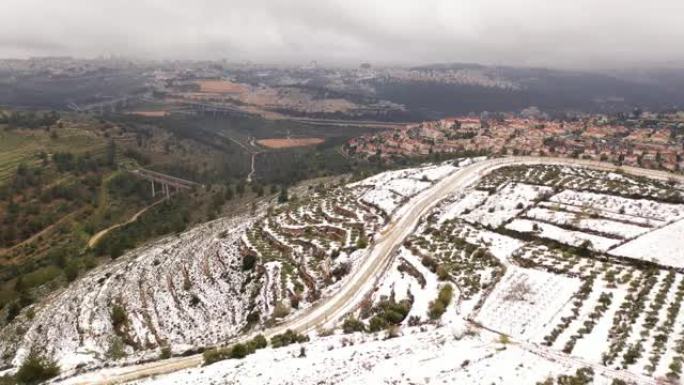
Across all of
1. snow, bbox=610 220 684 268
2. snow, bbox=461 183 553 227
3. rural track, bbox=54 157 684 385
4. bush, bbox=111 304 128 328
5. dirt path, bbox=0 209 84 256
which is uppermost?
snow, bbox=610 220 684 268

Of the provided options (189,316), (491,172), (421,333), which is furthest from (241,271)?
(491,172)

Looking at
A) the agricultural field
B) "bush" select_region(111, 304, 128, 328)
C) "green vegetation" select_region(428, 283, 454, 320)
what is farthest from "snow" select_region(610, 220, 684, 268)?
"bush" select_region(111, 304, 128, 328)

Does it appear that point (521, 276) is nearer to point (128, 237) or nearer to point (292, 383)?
point (292, 383)

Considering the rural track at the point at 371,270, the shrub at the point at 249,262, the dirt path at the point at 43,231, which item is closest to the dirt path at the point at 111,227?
the dirt path at the point at 43,231

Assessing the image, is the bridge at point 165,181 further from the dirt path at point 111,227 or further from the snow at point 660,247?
the snow at point 660,247

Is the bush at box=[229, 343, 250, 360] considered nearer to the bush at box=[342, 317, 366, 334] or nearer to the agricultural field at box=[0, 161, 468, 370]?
the agricultural field at box=[0, 161, 468, 370]

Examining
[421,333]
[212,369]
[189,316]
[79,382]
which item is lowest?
[189,316]

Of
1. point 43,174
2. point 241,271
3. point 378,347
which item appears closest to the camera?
point 378,347

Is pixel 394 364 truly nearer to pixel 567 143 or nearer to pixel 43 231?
pixel 43 231
